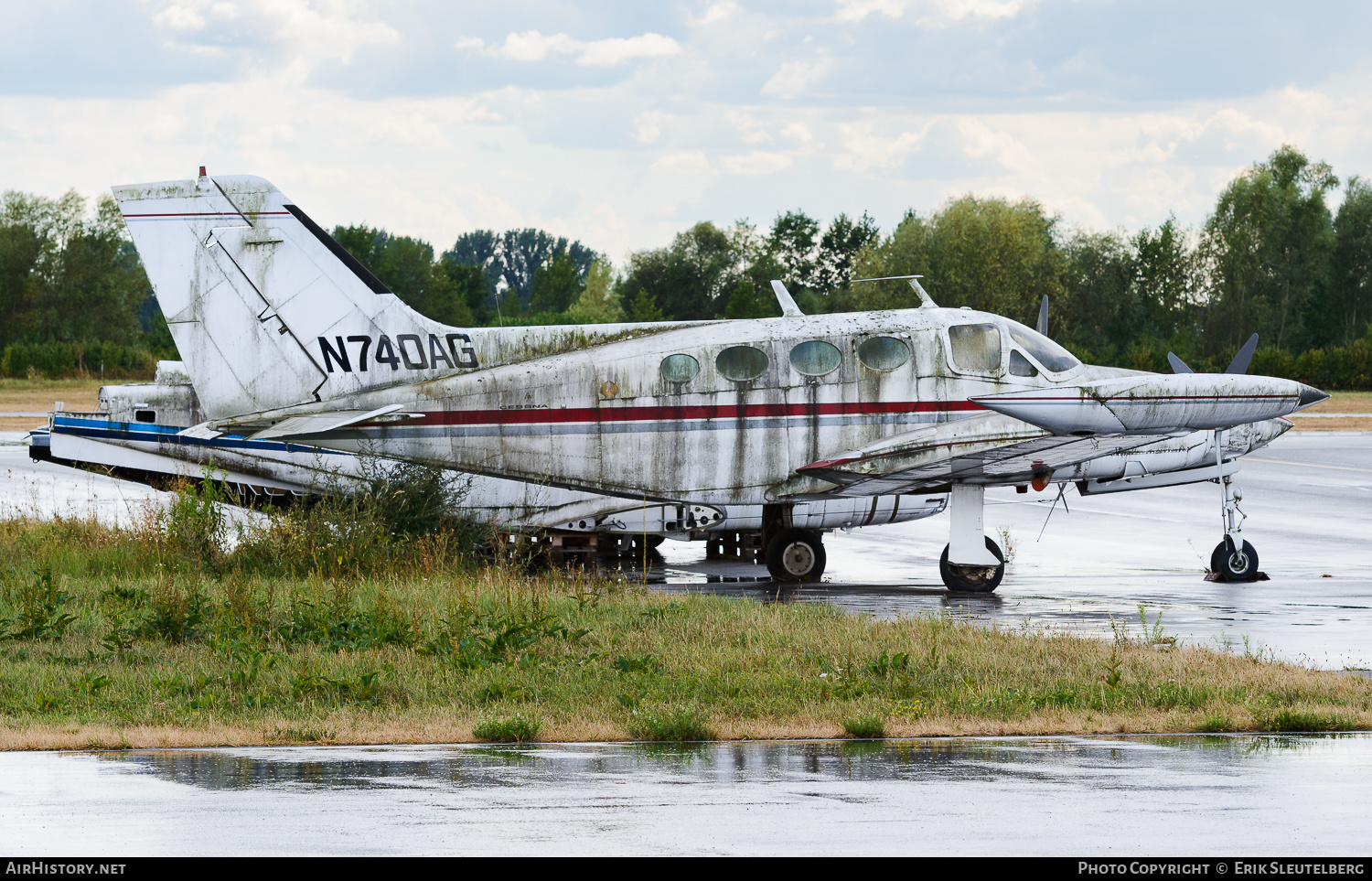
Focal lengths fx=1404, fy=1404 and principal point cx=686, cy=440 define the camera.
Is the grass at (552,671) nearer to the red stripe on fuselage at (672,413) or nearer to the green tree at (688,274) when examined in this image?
the red stripe on fuselage at (672,413)

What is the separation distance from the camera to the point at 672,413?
18.1 metres

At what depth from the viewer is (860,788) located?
26.6 feet

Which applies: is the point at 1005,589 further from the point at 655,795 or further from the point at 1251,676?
the point at 655,795

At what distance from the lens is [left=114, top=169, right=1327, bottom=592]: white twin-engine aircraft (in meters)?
18.0

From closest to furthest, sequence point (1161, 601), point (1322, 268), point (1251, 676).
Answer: point (1251, 676) → point (1161, 601) → point (1322, 268)

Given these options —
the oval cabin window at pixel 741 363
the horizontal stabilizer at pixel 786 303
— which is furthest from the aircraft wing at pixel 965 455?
the horizontal stabilizer at pixel 786 303

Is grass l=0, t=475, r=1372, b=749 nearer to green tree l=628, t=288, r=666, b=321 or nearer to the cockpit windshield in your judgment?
the cockpit windshield

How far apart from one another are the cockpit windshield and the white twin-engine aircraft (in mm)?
32

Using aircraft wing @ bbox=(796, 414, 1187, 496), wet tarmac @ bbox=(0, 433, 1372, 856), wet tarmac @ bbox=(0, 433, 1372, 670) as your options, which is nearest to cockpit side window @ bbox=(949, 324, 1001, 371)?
aircraft wing @ bbox=(796, 414, 1187, 496)

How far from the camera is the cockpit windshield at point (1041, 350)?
1842 cm

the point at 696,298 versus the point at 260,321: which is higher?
the point at 696,298

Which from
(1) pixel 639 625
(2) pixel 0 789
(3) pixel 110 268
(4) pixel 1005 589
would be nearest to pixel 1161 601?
(4) pixel 1005 589

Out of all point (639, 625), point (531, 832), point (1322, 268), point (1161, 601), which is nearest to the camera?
point (531, 832)

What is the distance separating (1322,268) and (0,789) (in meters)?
93.9
